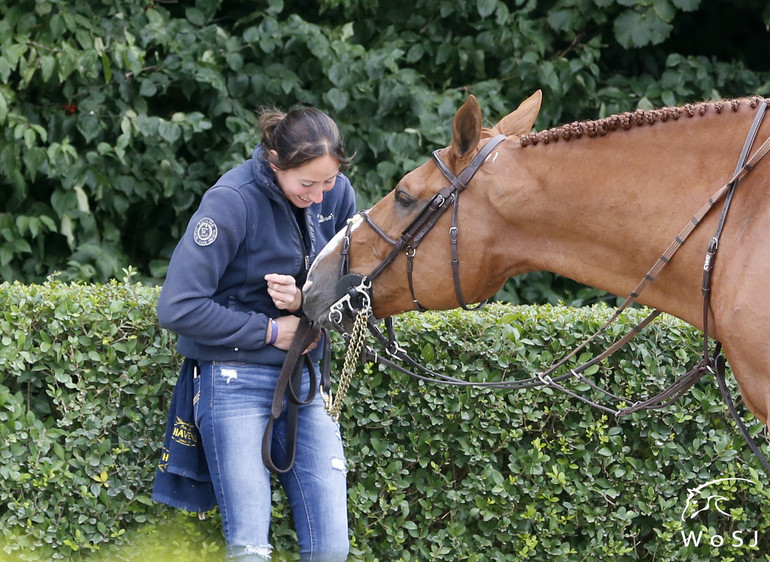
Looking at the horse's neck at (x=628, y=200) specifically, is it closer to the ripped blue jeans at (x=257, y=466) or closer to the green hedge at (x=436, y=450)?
the ripped blue jeans at (x=257, y=466)

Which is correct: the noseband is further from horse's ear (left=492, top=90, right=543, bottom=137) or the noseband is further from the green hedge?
the green hedge

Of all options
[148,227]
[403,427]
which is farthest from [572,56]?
[403,427]

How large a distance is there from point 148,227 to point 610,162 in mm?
4329

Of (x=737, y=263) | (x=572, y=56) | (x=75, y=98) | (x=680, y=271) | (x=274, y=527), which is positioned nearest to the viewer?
(x=737, y=263)

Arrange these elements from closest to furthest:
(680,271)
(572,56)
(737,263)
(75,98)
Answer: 1. (737,263)
2. (680,271)
3. (75,98)
4. (572,56)

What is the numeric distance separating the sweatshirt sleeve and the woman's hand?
4.9 inches

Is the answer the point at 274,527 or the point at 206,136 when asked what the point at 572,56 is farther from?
the point at 274,527

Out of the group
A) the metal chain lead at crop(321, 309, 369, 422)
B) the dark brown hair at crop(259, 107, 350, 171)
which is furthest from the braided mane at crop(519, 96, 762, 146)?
the metal chain lead at crop(321, 309, 369, 422)

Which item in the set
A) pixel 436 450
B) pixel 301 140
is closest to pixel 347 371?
pixel 301 140

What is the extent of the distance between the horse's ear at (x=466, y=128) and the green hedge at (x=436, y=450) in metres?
1.20

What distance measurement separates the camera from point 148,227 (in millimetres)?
6379

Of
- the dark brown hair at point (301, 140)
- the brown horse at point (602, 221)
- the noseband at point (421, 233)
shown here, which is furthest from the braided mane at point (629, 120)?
the dark brown hair at point (301, 140)

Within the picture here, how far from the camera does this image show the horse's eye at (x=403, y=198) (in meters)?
3.01

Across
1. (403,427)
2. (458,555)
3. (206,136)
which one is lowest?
(458,555)
